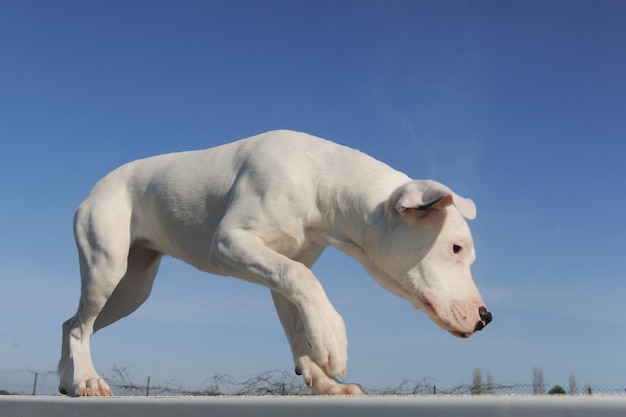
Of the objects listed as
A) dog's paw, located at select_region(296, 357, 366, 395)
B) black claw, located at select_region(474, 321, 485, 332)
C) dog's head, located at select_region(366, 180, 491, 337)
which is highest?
dog's head, located at select_region(366, 180, 491, 337)

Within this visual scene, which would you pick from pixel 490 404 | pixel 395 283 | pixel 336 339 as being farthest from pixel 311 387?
pixel 490 404

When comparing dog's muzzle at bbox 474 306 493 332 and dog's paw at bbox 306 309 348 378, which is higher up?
dog's muzzle at bbox 474 306 493 332

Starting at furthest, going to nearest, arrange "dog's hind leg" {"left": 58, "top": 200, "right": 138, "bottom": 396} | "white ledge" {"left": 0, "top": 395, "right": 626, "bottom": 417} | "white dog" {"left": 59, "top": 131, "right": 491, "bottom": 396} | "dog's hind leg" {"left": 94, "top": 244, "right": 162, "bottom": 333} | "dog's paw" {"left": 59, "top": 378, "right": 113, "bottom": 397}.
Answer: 1. "dog's hind leg" {"left": 94, "top": 244, "right": 162, "bottom": 333}
2. "dog's hind leg" {"left": 58, "top": 200, "right": 138, "bottom": 396}
3. "dog's paw" {"left": 59, "top": 378, "right": 113, "bottom": 397}
4. "white dog" {"left": 59, "top": 131, "right": 491, "bottom": 396}
5. "white ledge" {"left": 0, "top": 395, "right": 626, "bottom": 417}

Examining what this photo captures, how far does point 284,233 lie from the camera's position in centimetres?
468

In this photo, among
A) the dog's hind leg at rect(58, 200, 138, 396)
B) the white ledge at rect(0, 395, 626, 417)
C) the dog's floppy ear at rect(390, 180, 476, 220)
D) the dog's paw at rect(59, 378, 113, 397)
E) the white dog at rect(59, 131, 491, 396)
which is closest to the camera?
the white ledge at rect(0, 395, 626, 417)

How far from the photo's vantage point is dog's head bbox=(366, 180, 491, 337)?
13.7 feet

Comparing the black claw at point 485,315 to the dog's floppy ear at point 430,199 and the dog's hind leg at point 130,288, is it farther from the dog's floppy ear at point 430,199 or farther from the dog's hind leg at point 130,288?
the dog's hind leg at point 130,288

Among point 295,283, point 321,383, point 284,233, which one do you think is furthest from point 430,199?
point 321,383

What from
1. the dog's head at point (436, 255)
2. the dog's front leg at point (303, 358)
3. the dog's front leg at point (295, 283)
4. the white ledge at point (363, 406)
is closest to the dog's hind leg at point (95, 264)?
the dog's front leg at point (295, 283)

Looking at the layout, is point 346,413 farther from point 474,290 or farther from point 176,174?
point 176,174

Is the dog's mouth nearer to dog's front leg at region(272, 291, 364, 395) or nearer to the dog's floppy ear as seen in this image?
the dog's floppy ear

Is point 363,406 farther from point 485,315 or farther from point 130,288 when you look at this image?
point 130,288

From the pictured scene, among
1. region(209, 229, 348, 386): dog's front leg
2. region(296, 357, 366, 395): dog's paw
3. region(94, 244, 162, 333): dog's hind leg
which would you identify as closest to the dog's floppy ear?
region(209, 229, 348, 386): dog's front leg

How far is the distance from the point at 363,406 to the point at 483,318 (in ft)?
6.28
